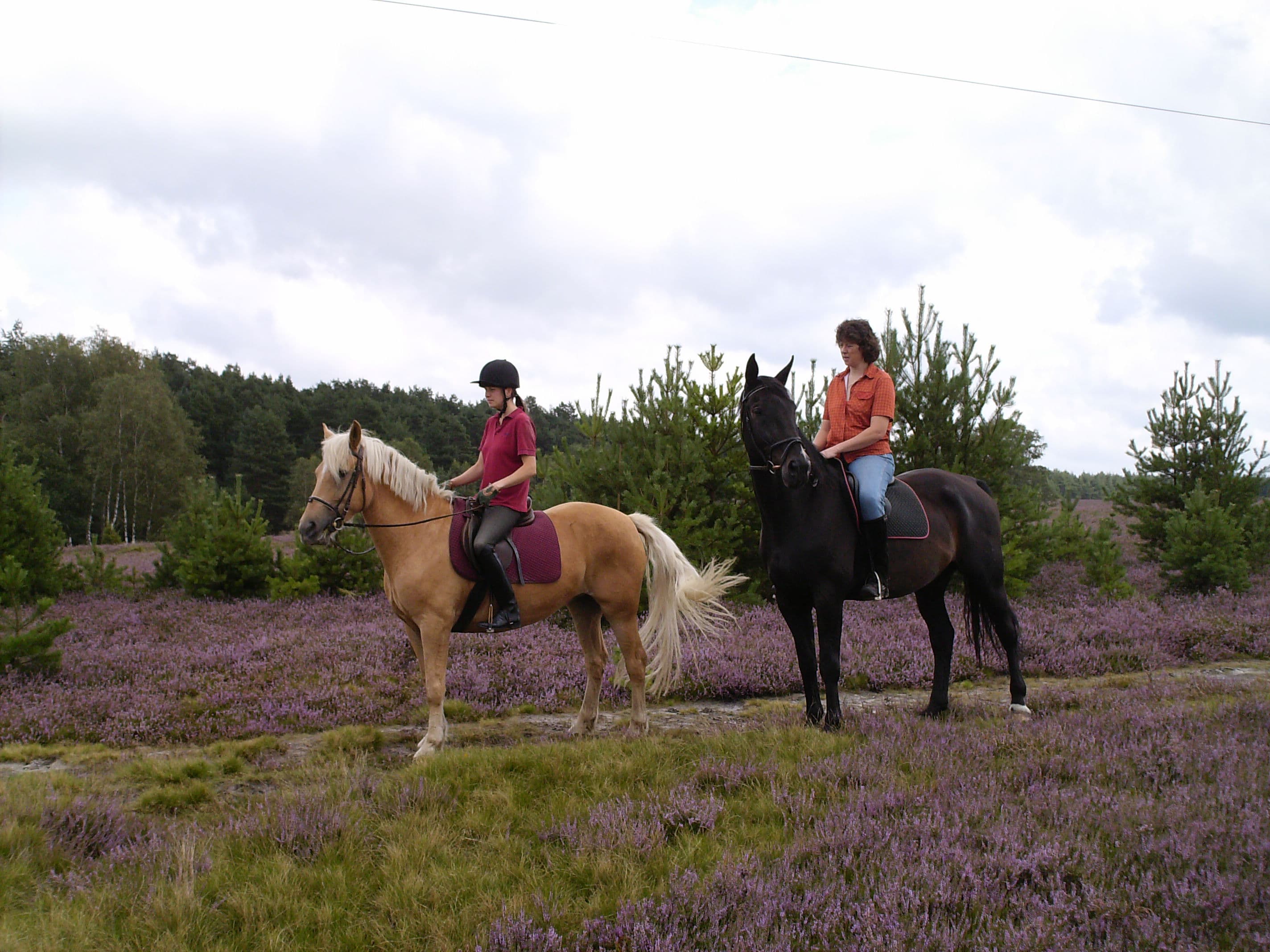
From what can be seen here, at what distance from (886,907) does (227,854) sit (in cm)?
307

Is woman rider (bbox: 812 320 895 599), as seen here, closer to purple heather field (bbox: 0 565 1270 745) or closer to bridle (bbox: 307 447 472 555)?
purple heather field (bbox: 0 565 1270 745)

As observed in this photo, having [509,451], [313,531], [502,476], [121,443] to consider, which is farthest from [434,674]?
[121,443]

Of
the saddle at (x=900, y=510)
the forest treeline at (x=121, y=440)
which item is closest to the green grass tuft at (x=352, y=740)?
the saddle at (x=900, y=510)

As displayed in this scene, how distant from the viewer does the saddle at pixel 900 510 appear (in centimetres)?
576

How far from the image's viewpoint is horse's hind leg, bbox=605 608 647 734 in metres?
6.23

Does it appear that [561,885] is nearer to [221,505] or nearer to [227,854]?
[227,854]

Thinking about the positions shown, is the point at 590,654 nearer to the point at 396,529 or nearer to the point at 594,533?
the point at 594,533

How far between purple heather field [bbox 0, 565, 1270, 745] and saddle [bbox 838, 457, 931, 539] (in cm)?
283

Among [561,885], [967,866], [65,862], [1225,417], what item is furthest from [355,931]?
[1225,417]

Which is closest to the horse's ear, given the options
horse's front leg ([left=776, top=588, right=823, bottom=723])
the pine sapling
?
horse's front leg ([left=776, top=588, right=823, bottom=723])

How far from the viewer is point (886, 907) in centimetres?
292

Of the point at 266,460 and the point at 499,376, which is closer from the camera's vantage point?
the point at 499,376

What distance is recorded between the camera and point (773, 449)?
5.33m

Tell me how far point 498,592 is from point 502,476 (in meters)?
0.92
